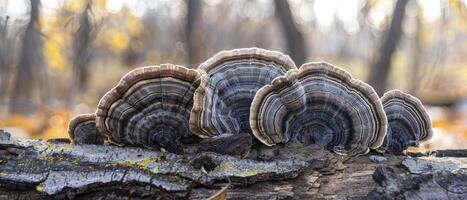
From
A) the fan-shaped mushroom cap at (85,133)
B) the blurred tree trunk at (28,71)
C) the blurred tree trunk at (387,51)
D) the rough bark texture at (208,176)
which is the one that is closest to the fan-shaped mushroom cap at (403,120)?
the rough bark texture at (208,176)

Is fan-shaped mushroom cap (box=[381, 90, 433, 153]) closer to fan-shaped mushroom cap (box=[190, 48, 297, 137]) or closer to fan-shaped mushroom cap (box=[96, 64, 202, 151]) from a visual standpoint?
fan-shaped mushroom cap (box=[190, 48, 297, 137])

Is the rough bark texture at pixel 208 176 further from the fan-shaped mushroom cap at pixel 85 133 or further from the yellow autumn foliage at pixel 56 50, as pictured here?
the yellow autumn foliage at pixel 56 50

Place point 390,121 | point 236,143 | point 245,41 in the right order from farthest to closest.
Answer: point 245,41 < point 390,121 < point 236,143

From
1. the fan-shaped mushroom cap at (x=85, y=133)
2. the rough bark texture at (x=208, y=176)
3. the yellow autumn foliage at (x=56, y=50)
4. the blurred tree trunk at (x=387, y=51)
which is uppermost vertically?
the yellow autumn foliage at (x=56, y=50)

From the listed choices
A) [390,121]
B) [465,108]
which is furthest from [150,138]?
[465,108]

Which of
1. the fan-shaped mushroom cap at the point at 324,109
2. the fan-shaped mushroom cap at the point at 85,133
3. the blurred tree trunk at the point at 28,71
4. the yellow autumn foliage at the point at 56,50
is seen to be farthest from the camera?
the yellow autumn foliage at the point at 56,50

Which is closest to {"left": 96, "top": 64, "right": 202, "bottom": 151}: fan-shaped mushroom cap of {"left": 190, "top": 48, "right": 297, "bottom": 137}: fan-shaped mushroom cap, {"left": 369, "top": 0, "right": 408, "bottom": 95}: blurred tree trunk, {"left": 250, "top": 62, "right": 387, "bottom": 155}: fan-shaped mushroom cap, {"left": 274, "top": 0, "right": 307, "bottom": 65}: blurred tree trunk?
{"left": 190, "top": 48, "right": 297, "bottom": 137}: fan-shaped mushroom cap

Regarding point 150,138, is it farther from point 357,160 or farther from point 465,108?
point 465,108
